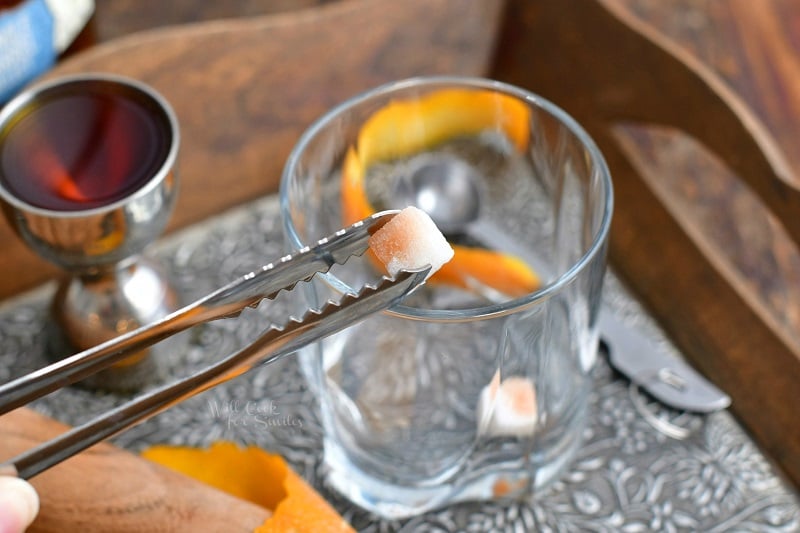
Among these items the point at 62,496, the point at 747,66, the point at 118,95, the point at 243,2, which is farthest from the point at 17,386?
the point at 747,66

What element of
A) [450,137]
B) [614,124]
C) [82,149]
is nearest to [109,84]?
[82,149]

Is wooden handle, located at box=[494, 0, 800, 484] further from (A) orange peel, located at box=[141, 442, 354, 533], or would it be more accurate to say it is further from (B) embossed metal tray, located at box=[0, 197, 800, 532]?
(A) orange peel, located at box=[141, 442, 354, 533]

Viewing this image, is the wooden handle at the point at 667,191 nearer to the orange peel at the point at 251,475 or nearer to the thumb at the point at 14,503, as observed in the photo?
the orange peel at the point at 251,475

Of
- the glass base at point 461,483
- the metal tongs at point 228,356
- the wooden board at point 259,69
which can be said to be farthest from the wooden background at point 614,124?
the metal tongs at point 228,356

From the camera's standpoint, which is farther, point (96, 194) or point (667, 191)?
point (667, 191)

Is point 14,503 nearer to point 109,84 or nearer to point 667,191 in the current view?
point 109,84

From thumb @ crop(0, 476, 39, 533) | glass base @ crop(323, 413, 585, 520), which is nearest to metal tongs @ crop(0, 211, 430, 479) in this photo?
thumb @ crop(0, 476, 39, 533)
